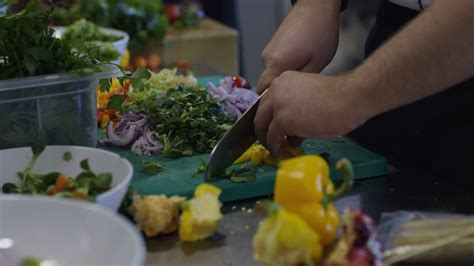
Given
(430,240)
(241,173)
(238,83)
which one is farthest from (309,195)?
(238,83)

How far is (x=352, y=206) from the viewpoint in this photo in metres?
1.19

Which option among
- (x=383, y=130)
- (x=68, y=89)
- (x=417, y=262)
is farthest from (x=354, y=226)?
(x=383, y=130)

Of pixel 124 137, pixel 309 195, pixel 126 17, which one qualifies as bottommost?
pixel 126 17

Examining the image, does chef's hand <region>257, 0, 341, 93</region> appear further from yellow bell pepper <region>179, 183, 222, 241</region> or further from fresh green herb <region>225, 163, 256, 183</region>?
yellow bell pepper <region>179, 183, 222, 241</region>

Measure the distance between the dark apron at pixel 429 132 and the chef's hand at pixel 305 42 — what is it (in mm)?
196

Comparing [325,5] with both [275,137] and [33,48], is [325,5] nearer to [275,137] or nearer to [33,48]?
[275,137]

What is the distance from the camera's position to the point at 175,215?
3.57 ft

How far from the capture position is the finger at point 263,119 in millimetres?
1271

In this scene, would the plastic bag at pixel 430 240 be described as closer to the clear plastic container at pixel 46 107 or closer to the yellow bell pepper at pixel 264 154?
the yellow bell pepper at pixel 264 154

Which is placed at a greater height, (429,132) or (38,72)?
(38,72)

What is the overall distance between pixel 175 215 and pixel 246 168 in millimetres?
242

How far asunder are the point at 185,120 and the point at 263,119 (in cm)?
19

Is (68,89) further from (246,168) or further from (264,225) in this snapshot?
(264,225)

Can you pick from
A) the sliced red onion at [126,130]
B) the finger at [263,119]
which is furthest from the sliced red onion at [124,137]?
the finger at [263,119]
